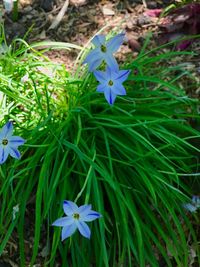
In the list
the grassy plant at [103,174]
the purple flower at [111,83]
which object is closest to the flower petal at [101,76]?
the purple flower at [111,83]

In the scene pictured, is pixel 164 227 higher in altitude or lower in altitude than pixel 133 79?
lower

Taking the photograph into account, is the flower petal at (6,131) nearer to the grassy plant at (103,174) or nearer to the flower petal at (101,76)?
the grassy plant at (103,174)

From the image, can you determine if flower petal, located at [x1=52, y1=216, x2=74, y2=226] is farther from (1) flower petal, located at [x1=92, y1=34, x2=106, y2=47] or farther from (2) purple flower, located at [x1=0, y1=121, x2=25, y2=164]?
(1) flower petal, located at [x1=92, y1=34, x2=106, y2=47]

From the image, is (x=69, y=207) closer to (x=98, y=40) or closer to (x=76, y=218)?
(x=76, y=218)

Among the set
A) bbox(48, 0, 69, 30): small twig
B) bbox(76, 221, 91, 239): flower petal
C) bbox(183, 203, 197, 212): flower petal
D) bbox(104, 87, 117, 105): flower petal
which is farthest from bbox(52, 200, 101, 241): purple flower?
bbox(48, 0, 69, 30): small twig

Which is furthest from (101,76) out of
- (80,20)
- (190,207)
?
(80,20)

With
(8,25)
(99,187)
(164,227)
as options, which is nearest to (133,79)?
(99,187)

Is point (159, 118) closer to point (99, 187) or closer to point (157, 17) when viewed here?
point (99, 187)
